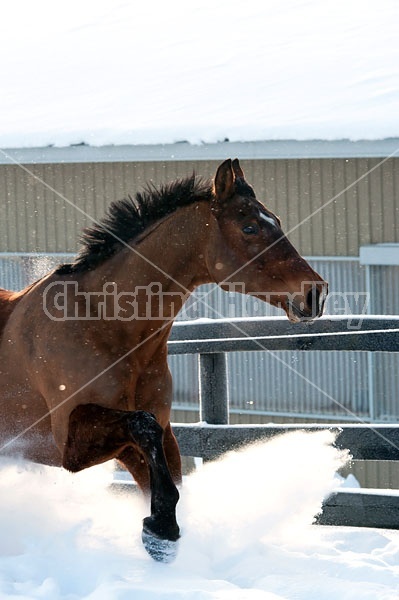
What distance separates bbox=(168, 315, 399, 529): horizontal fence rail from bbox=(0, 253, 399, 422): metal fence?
3.55m

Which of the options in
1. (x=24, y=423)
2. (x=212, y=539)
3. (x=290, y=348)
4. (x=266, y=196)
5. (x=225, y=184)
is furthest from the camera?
(x=266, y=196)

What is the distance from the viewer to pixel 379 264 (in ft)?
30.0

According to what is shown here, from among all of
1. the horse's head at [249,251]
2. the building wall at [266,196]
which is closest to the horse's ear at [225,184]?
the horse's head at [249,251]

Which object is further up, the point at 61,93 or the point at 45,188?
the point at 61,93

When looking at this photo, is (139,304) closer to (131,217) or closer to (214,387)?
(131,217)

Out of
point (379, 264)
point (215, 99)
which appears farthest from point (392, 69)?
point (379, 264)

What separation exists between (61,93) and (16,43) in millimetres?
3982

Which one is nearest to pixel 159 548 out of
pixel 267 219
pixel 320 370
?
pixel 267 219

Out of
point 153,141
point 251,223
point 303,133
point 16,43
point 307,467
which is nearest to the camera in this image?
point 251,223

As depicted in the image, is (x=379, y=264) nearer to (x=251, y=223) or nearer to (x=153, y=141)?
(x=153, y=141)

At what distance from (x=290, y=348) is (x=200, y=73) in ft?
23.8

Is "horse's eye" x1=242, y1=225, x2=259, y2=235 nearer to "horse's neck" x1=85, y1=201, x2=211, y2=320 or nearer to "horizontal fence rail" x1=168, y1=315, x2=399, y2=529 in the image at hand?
"horse's neck" x1=85, y1=201, x2=211, y2=320

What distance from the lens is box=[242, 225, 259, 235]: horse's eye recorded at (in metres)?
4.54

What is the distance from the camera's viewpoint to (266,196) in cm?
960
